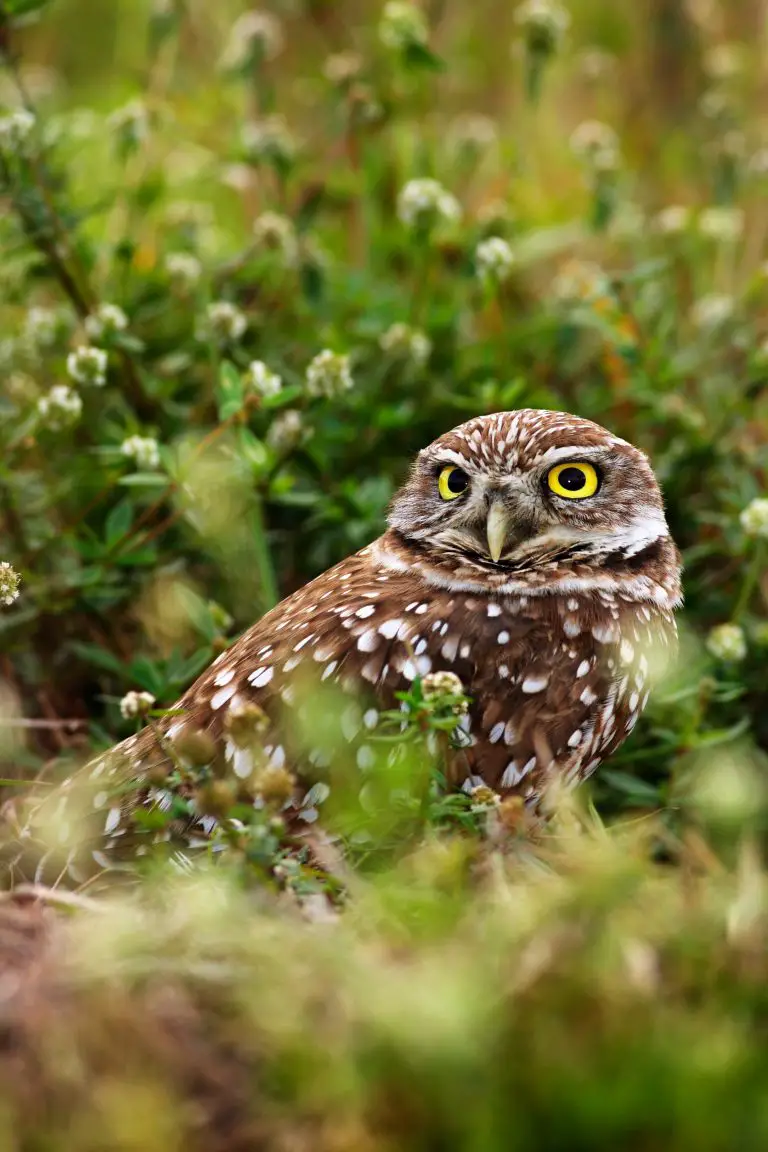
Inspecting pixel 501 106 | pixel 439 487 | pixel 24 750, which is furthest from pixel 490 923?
pixel 501 106

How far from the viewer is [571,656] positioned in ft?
8.23

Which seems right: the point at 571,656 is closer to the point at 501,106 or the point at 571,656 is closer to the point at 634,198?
the point at 634,198

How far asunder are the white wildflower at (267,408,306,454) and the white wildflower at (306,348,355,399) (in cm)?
8

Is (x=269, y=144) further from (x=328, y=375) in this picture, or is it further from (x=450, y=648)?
(x=450, y=648)

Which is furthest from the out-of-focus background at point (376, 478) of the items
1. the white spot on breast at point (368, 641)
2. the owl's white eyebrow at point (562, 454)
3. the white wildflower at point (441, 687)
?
the owl's white eyebrow at point (562, 454)

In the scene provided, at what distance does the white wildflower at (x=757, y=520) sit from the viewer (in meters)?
2.93

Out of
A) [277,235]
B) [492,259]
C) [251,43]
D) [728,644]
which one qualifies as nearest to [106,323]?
[277,235]

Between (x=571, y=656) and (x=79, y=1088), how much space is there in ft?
4.35

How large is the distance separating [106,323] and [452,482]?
3.44 ft

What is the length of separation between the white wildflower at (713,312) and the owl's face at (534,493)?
1.22m

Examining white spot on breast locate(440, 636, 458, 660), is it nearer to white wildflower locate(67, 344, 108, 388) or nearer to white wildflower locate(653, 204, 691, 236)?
white wildflower locate(67, 344, 108, 388)

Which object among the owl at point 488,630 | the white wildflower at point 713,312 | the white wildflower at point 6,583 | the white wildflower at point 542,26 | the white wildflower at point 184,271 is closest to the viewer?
the white wildflower at point 6,583

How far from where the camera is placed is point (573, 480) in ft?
8.60

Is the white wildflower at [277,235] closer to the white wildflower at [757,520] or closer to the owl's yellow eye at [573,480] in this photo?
the owl's yellow eye at [573,480]
